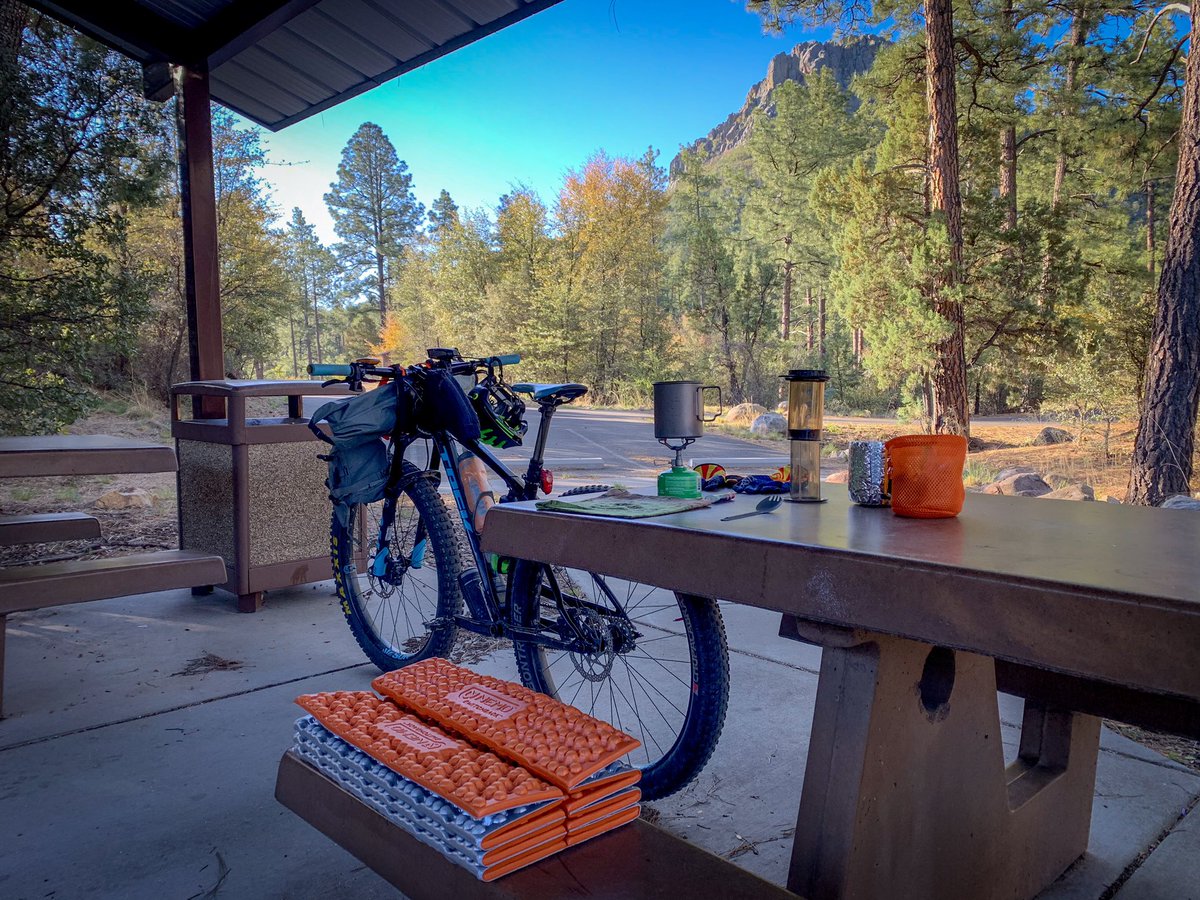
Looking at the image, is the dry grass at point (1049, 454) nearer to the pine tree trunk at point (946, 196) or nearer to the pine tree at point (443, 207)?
the pine tree trunk at point (946, 196)

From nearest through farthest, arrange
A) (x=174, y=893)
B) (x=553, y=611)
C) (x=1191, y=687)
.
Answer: (x=1191, y=687)
(x=174, y=893)
(x=553, y=611)

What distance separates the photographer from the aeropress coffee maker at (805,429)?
4.81 feet

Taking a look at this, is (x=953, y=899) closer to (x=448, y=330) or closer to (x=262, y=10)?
(x=262, y=10)

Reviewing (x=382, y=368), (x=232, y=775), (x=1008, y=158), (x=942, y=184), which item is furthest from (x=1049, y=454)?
(x=232, y=775)

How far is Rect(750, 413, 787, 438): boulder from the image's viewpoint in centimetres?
1301

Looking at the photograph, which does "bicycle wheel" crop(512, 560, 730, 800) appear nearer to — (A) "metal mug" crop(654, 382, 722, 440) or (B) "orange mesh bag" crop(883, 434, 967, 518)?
(A) "metal mug" crop(654, 382, 722, 440)

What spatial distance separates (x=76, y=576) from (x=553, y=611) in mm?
1473

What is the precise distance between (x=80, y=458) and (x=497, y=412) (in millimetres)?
1226

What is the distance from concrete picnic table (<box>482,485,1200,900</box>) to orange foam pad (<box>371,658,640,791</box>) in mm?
266

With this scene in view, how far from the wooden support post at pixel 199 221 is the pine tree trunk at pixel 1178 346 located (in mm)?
5754

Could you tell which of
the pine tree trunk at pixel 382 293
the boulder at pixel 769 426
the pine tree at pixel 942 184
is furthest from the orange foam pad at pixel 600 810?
the pine tree trunk at pixel 382 293

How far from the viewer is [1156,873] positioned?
64.9 inches

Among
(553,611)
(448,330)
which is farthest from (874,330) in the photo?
(448,330)

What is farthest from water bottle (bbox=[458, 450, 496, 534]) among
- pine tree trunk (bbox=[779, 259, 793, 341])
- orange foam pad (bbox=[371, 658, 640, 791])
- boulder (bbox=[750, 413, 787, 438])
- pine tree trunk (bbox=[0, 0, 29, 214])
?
pine tree trunk (bbox=[779, 259, 793, 341])
